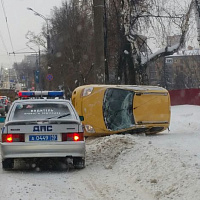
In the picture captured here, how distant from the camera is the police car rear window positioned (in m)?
10.3

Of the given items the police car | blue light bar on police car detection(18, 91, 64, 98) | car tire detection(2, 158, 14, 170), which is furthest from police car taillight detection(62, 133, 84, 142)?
blue light bar on police car detection(18, 91, 64, 98)

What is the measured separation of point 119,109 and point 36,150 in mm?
6351

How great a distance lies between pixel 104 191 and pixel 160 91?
27.6 ft

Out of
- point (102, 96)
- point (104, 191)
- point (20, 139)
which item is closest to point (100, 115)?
point (102, 96)

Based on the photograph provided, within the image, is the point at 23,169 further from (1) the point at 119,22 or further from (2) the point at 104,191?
(1) the point at 119,22

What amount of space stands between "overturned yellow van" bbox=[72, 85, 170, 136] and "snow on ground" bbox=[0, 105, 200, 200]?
364cm

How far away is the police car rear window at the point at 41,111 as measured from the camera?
10.3m

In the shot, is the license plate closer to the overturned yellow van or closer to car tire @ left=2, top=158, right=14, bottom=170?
car tire @ left=2, top=158, right=14, bottom=170

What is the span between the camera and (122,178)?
913 cm

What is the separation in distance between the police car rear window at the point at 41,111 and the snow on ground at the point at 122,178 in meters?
1.06

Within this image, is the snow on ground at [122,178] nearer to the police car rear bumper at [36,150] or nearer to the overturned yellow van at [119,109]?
the police car rear bumper at [36,150]

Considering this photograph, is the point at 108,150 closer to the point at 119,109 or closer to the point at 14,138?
the point at 14,138

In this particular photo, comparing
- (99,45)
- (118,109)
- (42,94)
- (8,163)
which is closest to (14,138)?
(8,163)

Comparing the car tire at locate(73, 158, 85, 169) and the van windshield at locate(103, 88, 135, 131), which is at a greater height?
the van windshield at locate(103, 88, 135, 131)
